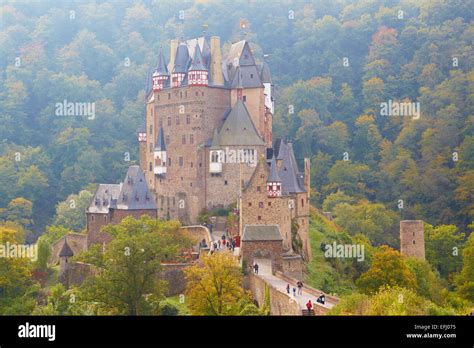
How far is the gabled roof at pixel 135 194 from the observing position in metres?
65.9

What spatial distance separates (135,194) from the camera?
6625 centimetres

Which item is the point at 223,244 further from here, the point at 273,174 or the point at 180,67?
the point at 180,67

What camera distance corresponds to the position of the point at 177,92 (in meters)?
70.0

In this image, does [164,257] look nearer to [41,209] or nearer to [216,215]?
[216,215]

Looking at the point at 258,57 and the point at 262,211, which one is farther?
the point at 258,57

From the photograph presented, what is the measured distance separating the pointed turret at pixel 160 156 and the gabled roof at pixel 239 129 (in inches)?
184

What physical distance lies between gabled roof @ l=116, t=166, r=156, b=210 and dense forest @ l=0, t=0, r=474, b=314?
11.9 m

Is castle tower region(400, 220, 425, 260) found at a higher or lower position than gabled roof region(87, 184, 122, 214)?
lower

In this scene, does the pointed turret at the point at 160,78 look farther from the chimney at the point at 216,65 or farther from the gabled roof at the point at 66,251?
the gabled roof at the point at 66,251

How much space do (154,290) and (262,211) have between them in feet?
29.7

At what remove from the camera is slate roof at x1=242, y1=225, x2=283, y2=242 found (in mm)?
57219

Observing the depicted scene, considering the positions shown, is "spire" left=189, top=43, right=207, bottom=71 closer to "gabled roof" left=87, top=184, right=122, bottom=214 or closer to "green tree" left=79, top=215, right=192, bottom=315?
"gabled roof" left=87, top=184, right=122, bottom=214

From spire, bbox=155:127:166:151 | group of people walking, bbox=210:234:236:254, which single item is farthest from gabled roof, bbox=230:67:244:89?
group of people walking, bbox=210:234:236:254
